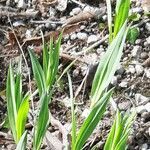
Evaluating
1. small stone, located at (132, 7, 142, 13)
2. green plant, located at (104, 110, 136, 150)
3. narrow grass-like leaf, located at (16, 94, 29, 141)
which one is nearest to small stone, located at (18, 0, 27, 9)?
small stone, located at (132, 7, 142, 13)

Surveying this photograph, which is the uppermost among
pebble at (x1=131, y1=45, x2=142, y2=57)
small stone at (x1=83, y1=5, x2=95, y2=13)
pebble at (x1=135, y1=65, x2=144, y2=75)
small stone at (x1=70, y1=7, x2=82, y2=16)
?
small stone at (x1=83, y1=5, x2=95, y2=13)

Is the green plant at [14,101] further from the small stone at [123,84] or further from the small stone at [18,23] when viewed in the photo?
the small stone at [18,23]

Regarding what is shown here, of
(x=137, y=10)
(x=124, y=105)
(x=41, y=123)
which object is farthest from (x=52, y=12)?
→ (x=41, y=123)

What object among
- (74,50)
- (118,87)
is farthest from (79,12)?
(118,87)

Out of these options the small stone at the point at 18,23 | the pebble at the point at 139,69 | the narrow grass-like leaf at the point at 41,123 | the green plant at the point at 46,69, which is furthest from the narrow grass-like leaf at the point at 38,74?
the small stone at the point at 18,23

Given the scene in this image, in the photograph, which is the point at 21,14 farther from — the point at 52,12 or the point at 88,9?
the point at 88,9

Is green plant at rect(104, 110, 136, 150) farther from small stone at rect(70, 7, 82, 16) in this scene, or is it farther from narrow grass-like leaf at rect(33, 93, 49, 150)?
small stone at rect(70, 7, 82, 16)

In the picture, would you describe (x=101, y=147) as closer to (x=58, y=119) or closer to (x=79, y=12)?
(x=58, y=119)
